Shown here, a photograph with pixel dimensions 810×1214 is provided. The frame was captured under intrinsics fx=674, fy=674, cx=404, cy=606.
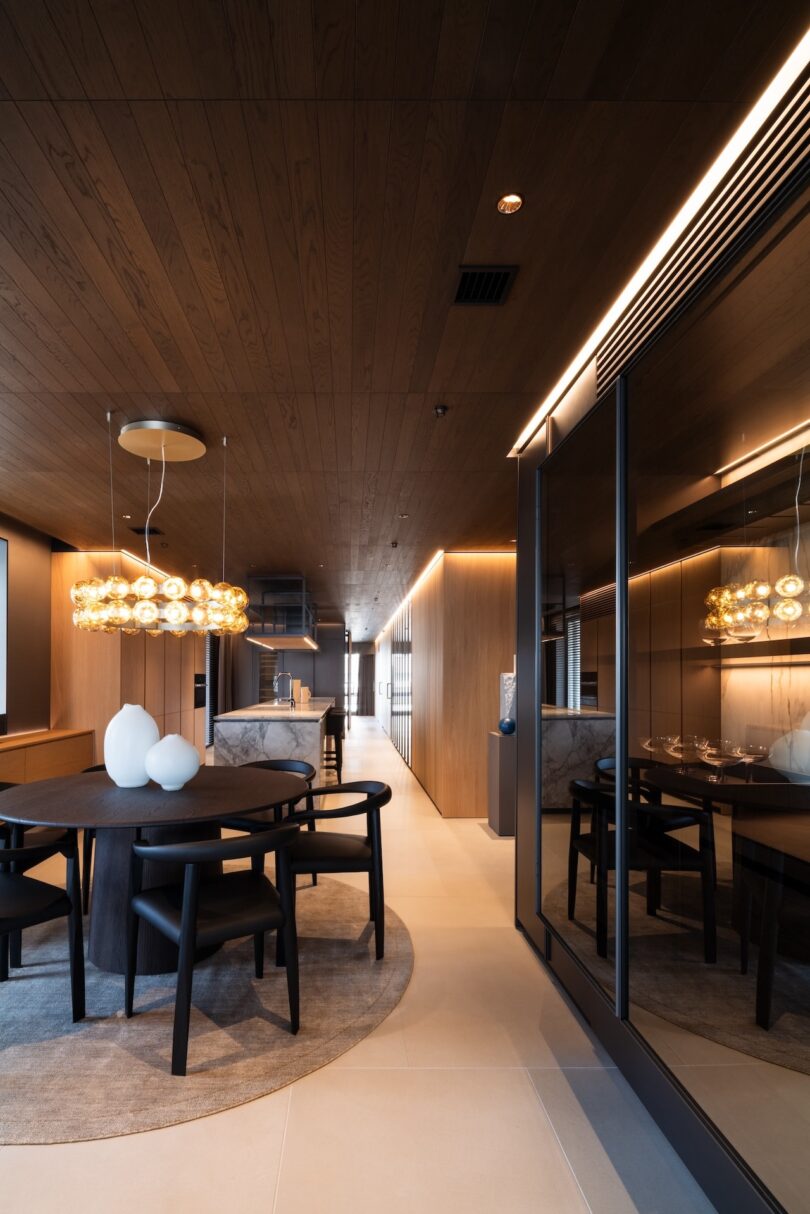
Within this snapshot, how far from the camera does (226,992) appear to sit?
3.08 m

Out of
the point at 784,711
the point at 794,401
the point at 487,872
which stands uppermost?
the point at 794,401

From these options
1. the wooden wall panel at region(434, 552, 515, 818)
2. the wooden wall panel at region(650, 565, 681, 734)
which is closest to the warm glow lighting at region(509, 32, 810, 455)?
the wooden wall panel at region(650, 565, 681, 734)

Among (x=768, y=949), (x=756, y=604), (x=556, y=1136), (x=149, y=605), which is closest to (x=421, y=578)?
(x=149, y=605)

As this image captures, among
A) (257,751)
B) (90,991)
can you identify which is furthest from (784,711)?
(257,751)

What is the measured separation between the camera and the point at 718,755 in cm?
180

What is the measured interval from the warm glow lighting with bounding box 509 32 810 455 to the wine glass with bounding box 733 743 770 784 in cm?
164

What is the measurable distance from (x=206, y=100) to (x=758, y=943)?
2488mm

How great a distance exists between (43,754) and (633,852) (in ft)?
19.1

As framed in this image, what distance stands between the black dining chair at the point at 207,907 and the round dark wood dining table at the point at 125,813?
0.78ft

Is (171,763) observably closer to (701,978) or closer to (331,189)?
(701,978)

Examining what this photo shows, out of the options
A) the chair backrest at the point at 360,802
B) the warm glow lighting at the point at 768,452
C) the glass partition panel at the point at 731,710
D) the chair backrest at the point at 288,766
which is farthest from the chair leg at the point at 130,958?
the warm glow lighting at the point at 768,452

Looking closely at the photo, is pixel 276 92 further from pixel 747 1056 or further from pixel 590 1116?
pixel 590 1116

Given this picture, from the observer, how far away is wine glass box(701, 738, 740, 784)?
1724 mm

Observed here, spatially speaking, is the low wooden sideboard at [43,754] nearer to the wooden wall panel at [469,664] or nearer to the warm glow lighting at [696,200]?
the wooden wall panel at [469,664]
